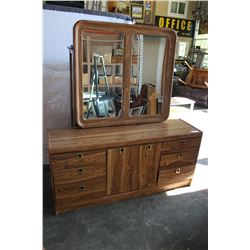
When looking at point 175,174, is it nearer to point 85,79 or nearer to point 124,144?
point 124,144

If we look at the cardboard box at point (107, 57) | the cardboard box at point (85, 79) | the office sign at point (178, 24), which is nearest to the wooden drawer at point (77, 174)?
the cardboard box at point (85, 79)

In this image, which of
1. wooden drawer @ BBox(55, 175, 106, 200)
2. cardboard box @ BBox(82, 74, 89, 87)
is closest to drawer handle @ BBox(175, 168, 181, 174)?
wooden drawer @ BBox(55, 175, 106, 200)

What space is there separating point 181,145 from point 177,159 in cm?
13

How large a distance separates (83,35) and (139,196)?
130cm

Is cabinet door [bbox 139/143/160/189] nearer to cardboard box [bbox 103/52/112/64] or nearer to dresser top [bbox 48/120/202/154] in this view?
dresser top [bbox 48/120/202/154]

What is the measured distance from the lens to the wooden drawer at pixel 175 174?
5.69 feet

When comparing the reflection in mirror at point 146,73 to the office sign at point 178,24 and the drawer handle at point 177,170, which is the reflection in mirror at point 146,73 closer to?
the drawer handle at point 177,170

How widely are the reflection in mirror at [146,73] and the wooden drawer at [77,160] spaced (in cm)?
49

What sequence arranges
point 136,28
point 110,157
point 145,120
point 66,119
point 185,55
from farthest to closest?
1. point 185,55
2. point 66,119
3. point 145,120
4. point 136,28
5. point 110,157

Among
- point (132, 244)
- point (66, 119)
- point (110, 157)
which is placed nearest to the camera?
point (132, 244)
